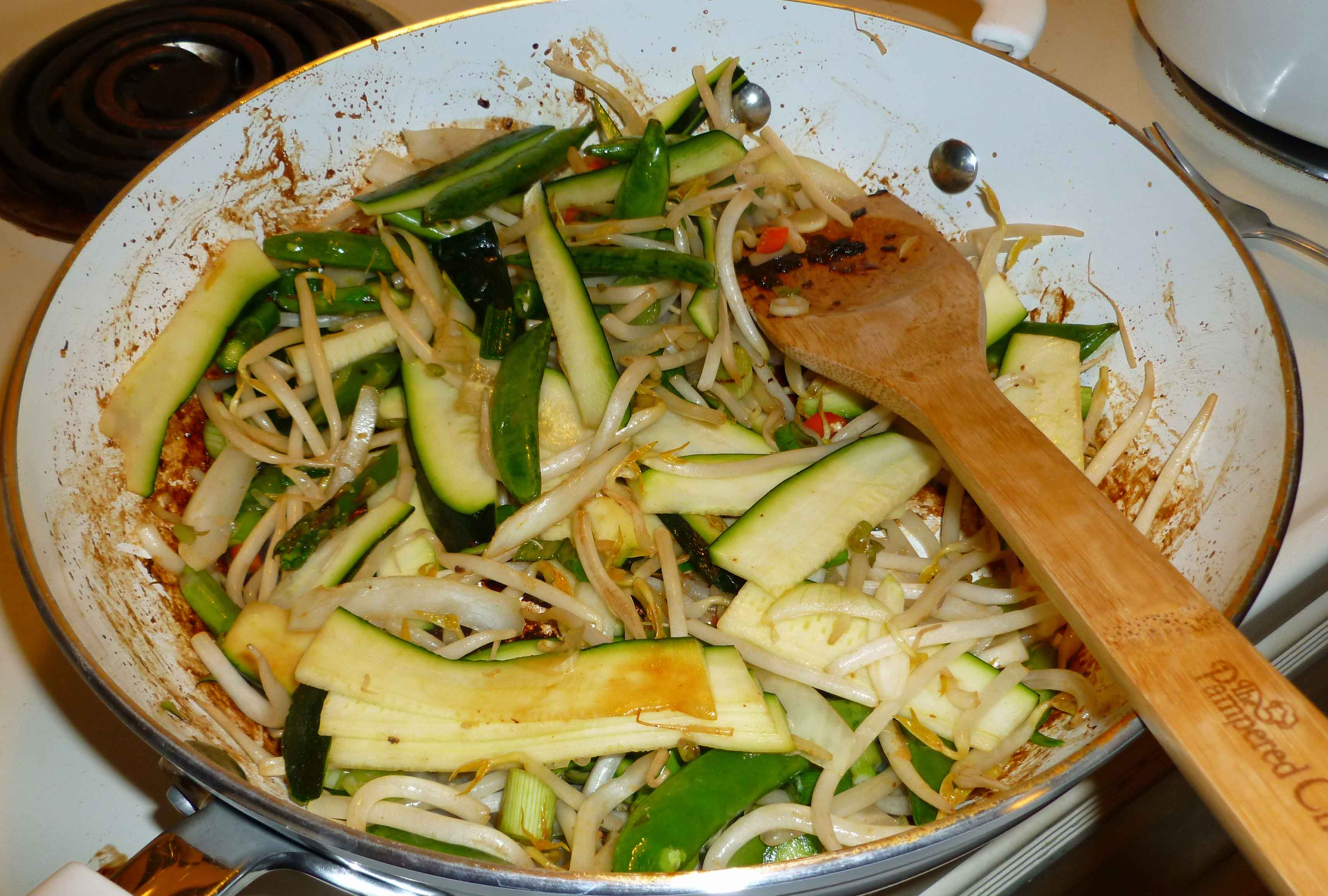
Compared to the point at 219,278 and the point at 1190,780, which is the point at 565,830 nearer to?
the point at 1190,780

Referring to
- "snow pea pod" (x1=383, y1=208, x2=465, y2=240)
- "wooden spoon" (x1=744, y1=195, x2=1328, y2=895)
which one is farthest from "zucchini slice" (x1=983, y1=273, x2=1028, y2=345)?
"snow pea pod" (x1=383, y1=208, x2=465, y2=240)

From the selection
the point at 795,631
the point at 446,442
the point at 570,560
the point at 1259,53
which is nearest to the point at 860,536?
the point at 795,631

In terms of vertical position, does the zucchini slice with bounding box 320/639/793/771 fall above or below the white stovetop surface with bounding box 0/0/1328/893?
below

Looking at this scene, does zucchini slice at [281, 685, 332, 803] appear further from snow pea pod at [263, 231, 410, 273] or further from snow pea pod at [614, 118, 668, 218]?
snow pea pod at [614, 118, 668, 218]

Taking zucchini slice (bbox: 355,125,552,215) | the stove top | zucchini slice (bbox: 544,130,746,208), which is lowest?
zucchini slice (bbox: 544,130,746,208)

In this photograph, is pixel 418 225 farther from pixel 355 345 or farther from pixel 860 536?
pixel 860 536

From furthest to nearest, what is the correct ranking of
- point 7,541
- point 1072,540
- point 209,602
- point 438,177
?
point 438,177
point 7,541
point 209,602
point 1072,540

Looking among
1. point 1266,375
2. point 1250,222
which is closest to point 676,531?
point 1266,375
